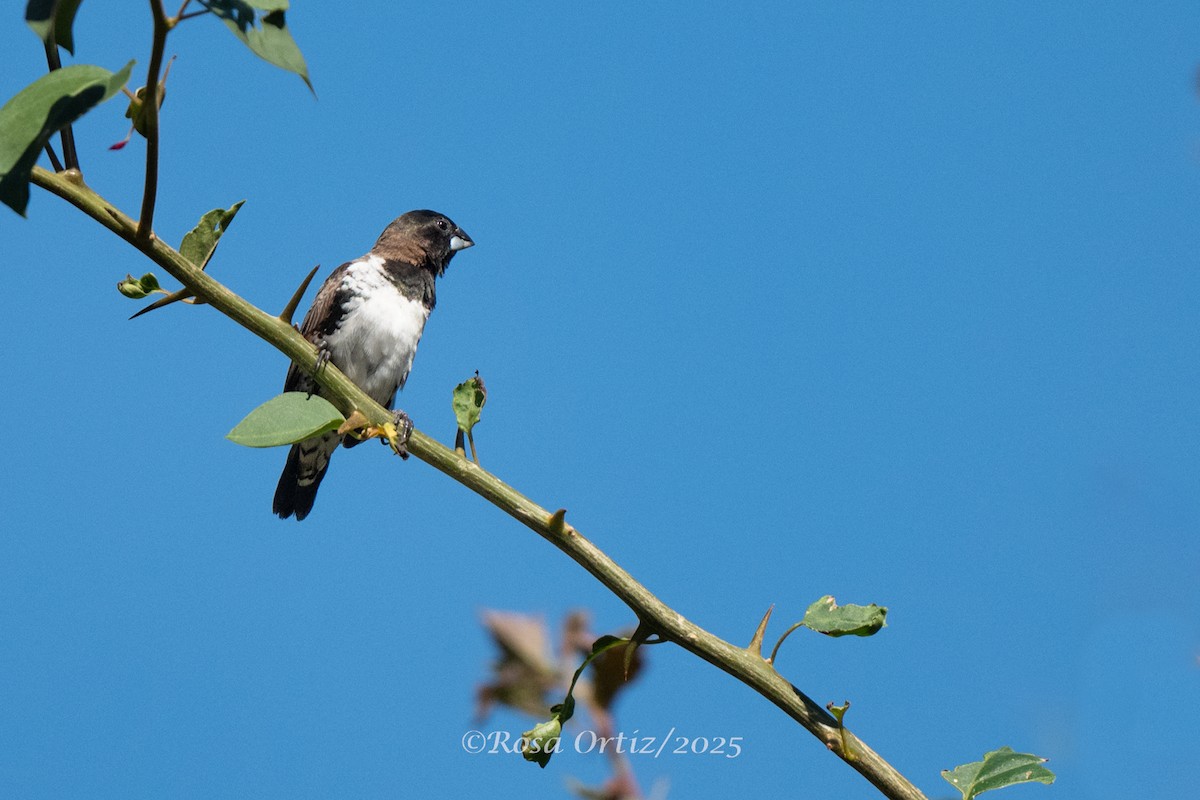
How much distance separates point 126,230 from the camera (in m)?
1.32

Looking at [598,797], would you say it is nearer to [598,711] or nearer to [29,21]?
[598,711]

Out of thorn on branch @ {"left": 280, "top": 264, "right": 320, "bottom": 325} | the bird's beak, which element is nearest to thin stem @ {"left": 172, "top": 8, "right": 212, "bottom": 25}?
thorn on branch @ {"left": 280, "top": 264, "right": 320, "bottom": 325}

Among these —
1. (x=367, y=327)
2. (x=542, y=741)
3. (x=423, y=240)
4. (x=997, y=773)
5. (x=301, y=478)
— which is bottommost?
(x=542, y=741)

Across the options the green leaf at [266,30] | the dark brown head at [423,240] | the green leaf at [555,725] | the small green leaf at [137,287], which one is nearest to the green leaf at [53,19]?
the green leaf at [266,30]

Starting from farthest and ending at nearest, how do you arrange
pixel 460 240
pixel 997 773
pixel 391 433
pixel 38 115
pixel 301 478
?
pixel 460 240, pixel 301 478, pixel 391 433, pixel 997 773, pixel 38 115

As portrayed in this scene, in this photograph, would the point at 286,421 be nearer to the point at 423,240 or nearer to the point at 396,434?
the point at 396,434

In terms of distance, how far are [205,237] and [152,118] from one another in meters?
0.22

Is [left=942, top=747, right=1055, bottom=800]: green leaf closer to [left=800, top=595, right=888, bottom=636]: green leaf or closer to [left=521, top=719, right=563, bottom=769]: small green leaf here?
[left=800, top=595, right=888, bottom=636]: green leaf

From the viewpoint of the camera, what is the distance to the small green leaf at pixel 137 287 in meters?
1.47

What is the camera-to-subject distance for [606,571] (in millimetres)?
1290

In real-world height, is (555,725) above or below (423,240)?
below

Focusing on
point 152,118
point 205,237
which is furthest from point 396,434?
point 152,118

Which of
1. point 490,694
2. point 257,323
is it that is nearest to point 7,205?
point 257,323

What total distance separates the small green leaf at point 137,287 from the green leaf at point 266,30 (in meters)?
0.38
